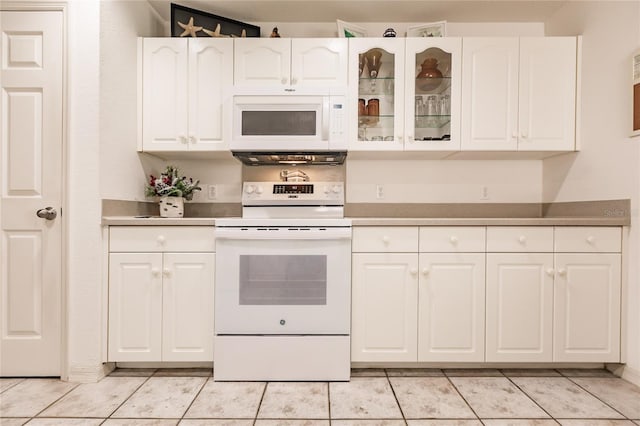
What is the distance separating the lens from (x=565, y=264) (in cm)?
211

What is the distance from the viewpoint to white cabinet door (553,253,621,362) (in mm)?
2102

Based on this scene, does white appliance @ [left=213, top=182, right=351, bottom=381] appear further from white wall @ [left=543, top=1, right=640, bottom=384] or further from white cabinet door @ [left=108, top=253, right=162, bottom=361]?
white wall @ [left=543, top=1, right=640, bottom=384]

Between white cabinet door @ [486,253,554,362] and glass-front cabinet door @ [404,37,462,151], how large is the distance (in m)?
0.82

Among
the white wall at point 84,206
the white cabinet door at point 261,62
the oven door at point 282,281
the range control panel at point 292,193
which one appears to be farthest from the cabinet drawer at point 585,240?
the white wall at point 84,206

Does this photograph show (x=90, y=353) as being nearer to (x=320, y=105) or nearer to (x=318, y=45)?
(x=320, y=105)

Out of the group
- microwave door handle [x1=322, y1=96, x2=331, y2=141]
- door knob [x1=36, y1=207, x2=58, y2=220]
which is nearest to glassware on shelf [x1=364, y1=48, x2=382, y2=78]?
microwave door handle [x1=322, y1=96, x2=331, y2=141]

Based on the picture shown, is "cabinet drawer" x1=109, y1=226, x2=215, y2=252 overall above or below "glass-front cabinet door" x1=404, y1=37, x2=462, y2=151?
below

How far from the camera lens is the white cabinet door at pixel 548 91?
238 cm

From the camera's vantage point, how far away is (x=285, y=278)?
210 cm

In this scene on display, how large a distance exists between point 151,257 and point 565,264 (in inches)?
93.0

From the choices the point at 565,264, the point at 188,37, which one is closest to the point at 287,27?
the point at 188,37

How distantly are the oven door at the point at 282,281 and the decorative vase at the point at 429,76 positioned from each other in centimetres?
113

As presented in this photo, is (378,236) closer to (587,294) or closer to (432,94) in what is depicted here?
(432,94)

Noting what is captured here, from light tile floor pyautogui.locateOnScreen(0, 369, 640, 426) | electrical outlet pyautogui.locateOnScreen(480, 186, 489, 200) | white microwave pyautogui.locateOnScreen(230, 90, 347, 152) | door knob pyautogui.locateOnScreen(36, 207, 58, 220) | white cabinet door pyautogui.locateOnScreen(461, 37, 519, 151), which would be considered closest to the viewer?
light tile floor pyautogui.locateOnScreen(0, 369, 640, 426)
